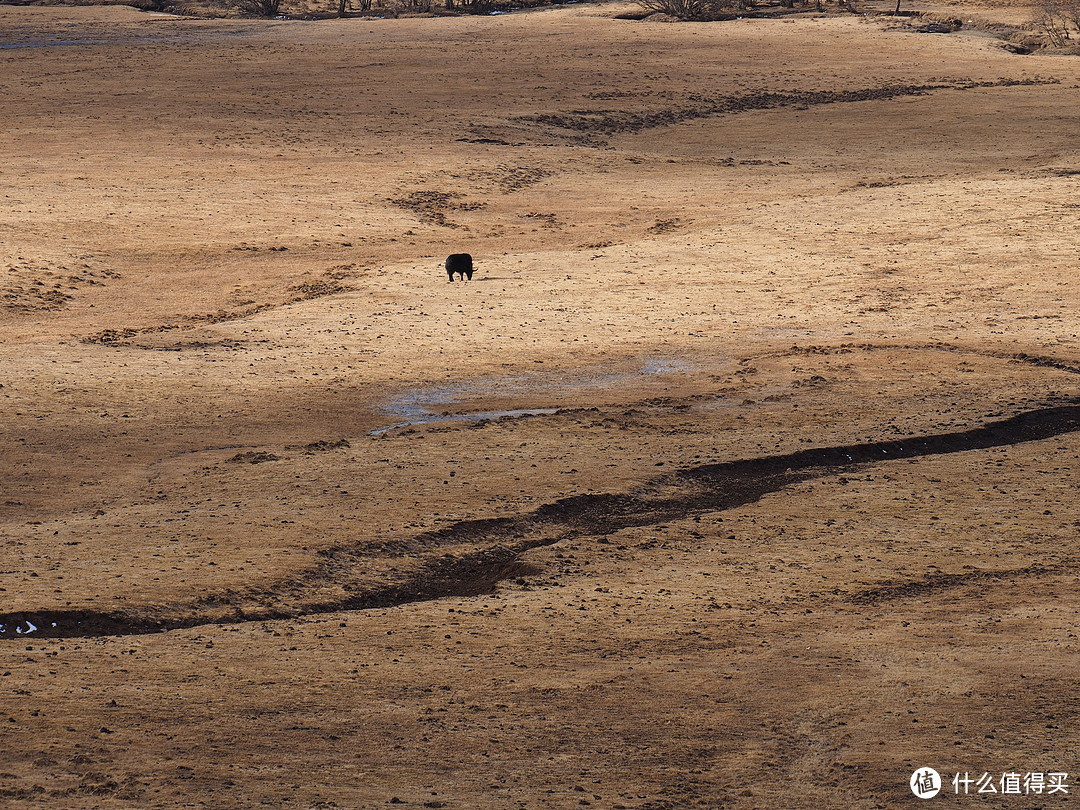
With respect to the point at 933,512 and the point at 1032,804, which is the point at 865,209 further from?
the point at 1032,804

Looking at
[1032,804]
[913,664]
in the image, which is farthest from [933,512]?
[1032,804]

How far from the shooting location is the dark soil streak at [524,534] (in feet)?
26.0

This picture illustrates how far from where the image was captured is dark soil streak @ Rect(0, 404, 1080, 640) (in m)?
7.91

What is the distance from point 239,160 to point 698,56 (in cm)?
1573

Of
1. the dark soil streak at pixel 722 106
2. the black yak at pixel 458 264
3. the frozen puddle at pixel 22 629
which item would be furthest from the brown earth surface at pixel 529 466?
the dark soil streak at pixel 722 106

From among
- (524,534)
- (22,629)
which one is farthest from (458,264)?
(22,629)

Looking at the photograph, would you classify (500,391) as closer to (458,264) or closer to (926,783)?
(458,264)

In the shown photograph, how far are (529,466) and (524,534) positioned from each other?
1.30 metres

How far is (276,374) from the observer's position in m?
13.5

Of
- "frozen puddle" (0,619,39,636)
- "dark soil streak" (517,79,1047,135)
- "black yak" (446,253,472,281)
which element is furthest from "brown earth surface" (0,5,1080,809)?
"dark soil streak" (517,79,1047,135)

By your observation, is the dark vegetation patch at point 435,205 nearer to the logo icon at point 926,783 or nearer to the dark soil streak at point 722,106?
the dark soil streak at point 722,106

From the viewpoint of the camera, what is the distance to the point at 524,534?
9383mm

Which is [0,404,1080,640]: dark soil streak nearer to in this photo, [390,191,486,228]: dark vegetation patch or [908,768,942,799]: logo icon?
[908,768,942,799]: logo icon

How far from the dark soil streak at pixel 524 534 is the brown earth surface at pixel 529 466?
1.4 inches
